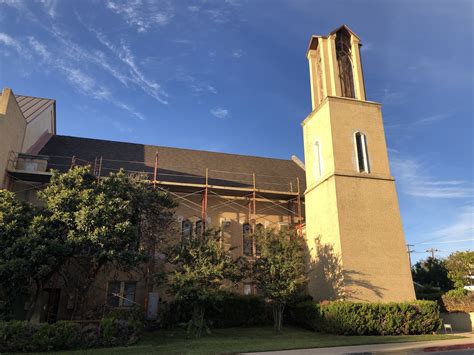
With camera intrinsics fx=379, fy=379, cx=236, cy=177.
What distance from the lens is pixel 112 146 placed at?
28.7 meters

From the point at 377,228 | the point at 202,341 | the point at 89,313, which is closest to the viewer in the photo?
the point at 202,341

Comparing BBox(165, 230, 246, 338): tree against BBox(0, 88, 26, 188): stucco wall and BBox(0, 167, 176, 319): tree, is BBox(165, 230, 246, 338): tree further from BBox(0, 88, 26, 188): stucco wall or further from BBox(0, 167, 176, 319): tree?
BBox(0, 88, 26, 188): stucco wall

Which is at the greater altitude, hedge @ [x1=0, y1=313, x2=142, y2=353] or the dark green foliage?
the dark green foliage

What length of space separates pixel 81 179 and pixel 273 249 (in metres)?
9.67

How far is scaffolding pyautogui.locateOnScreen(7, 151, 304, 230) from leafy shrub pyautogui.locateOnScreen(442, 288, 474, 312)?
974cm

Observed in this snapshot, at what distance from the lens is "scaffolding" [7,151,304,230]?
73.8 feet

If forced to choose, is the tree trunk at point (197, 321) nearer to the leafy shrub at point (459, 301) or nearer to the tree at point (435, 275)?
the leafy shrub at point (459, 301)

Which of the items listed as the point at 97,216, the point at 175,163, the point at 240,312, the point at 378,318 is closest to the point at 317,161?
the point at 378,318

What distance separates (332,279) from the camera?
63.0ft

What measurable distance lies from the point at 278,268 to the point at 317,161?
8.45 m

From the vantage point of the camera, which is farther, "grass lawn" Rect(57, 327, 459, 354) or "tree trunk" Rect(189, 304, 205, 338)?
"tree trunk" Rect(189, 304, 205, 338)

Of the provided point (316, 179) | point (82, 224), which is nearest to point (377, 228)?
point (316, 179)

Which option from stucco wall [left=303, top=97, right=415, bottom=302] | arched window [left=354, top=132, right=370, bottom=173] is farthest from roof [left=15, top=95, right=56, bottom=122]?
arched window [left=354, top=132, right=370, bottom=173]

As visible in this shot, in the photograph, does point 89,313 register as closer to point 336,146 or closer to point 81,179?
point 81,179
